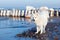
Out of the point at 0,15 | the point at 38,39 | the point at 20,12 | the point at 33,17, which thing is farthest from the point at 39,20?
the point at 0,15

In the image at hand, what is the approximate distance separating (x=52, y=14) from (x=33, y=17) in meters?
18.5

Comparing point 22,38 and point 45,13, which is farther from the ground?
point 45,13

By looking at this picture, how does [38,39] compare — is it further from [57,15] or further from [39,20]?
[57,15]

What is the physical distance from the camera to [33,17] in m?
16.3

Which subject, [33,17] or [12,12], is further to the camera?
[12,12]

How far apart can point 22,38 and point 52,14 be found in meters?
19.1

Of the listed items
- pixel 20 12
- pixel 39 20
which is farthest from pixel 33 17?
pixel 20 12

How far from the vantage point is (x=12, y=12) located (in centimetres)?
3512

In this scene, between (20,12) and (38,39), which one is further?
(20,12)

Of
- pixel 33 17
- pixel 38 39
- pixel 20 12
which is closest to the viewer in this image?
pixel 38 39

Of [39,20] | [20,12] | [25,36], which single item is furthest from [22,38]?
[20,12]

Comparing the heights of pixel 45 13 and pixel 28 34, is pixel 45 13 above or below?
above

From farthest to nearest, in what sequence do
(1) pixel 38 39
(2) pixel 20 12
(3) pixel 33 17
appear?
(2) pixel 20 12, (3) pixel 33 17, (1) pixel 38 39

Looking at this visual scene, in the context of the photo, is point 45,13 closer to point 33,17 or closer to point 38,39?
→ point 33,17
